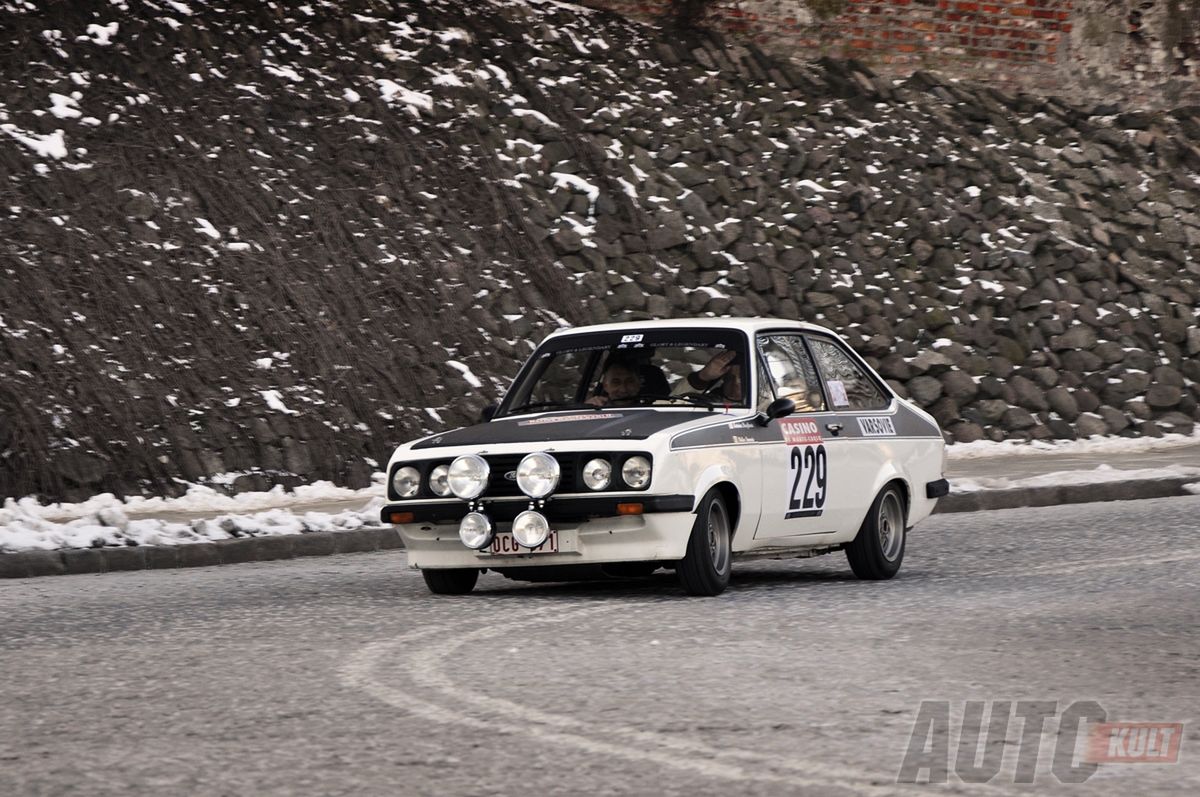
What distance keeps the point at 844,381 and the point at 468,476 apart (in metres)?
2.61

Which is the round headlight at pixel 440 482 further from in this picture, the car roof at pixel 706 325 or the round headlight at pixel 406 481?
the car roof at pixel 706 325

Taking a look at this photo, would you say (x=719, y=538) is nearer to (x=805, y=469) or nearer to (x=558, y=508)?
(x=805, y=469)

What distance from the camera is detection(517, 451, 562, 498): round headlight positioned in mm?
9531

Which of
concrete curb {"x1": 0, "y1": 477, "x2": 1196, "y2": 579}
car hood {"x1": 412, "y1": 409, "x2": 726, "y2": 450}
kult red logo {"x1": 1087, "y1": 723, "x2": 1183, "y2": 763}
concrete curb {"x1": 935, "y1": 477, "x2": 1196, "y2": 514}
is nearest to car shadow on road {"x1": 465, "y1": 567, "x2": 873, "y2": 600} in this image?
car hood {"x1": 412, "y1": 409, "x2": 726, "y2": 450}

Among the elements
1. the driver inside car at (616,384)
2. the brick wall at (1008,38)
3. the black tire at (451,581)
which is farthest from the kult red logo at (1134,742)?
the brick wall at (1008,38)

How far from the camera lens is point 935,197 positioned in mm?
24688

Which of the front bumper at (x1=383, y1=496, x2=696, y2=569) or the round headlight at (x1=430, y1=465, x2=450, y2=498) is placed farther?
the round headlight at (x1=430, y1=465, x2=450, y2=498)

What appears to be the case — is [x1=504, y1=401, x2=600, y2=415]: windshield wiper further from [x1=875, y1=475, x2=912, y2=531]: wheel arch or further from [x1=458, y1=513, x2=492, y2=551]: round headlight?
[x1=875, y1=475, x2=912, y2=531]: wheel arch

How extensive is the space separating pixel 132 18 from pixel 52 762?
16.9 metres

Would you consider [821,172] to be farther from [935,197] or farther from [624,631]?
[624,631]

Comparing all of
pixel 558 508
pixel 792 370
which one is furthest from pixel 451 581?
pixel 792 370

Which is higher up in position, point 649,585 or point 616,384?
point 616,384

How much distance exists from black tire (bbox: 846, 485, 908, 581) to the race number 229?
1.58 feet

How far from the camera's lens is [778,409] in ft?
33.5
